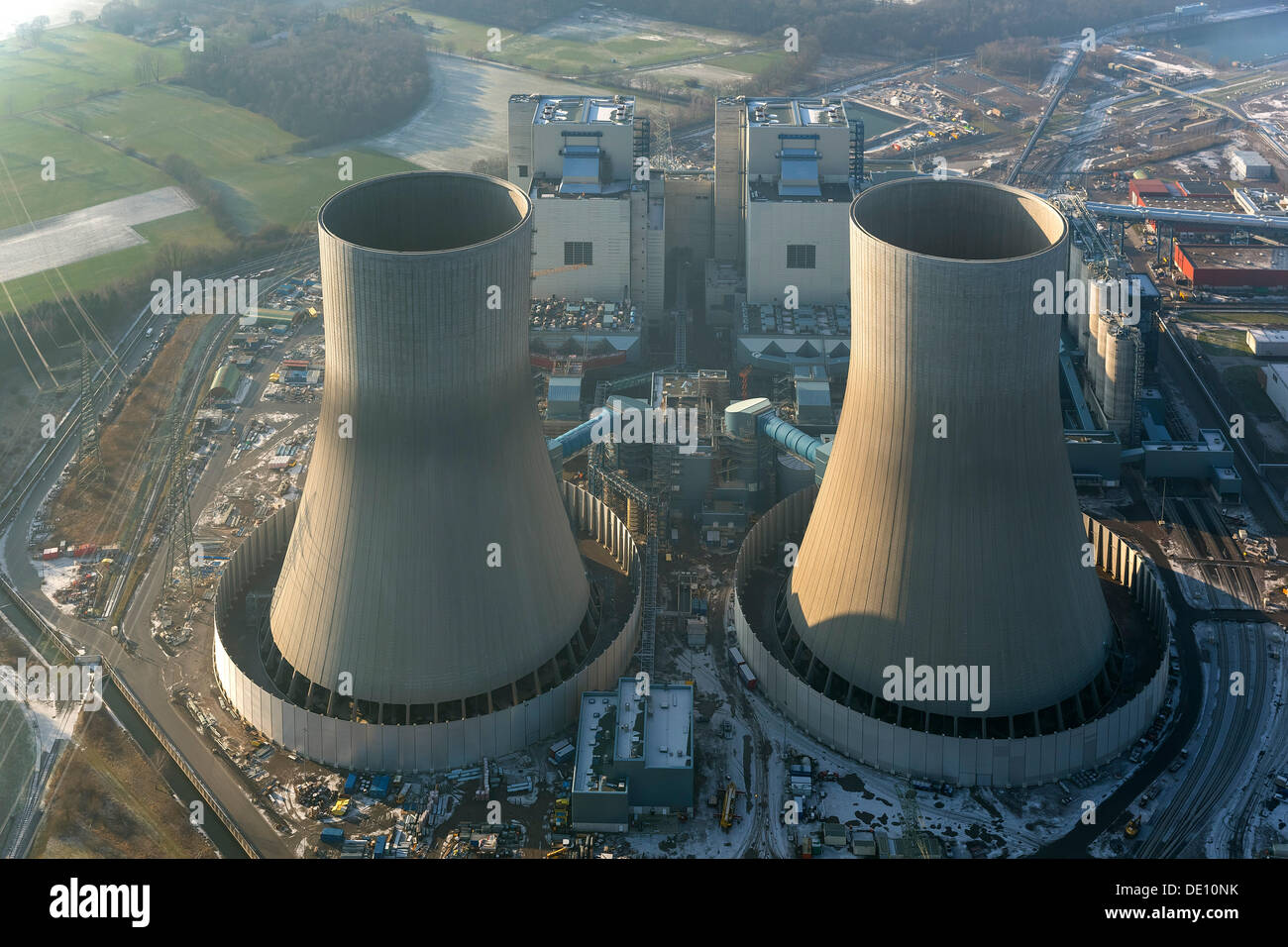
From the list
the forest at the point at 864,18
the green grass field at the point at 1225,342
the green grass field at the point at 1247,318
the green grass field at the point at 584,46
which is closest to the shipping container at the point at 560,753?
the green grass field at the point at 1225,342

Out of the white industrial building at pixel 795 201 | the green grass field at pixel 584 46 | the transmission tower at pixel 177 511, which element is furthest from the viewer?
the green grass field at pixel 584 46

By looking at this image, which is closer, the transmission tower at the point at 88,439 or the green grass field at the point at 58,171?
the transmission tower at the point at 88,439

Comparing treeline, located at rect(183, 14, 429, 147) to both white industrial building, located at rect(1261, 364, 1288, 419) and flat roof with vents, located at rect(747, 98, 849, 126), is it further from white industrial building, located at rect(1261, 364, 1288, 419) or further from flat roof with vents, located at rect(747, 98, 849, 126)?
white industrial building, located at rect(1261, 364, 1288, 419)

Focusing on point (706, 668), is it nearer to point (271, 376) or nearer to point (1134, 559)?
point (1134, 559)

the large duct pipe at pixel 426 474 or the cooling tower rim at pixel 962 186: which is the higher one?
the cooling tower rim at pixel 962 186

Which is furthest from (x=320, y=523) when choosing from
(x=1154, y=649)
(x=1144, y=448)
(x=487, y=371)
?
(x=1144, y=448)

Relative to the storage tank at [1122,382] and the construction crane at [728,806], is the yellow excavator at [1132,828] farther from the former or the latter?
the storage tank at [1122,382]
